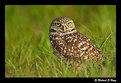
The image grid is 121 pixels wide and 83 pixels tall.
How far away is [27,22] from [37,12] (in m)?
0.50

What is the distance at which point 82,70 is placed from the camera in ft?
30.5

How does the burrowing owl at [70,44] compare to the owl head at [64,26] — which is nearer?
the burrowing owl at [70,44]

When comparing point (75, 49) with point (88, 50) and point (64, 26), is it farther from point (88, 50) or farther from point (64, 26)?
point (64, 26)

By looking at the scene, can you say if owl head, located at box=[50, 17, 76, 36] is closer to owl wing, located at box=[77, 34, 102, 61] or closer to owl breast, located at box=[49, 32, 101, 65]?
owl breast, located at box=[49, 32, 101, 65]

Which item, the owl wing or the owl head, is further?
the owl head

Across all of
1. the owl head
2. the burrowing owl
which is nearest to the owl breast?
the burrowing owl

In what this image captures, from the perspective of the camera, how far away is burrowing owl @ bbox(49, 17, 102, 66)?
31.4 feet

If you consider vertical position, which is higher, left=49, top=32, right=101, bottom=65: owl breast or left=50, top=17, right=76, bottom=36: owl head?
left=50, top=17, right=76, bottom=36: owl head

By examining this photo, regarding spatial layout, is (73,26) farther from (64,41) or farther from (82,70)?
(82,70)

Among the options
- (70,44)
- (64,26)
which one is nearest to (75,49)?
(70,44)

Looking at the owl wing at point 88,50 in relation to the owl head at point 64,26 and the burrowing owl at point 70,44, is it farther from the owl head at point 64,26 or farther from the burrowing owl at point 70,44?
the owl head at point 64,26

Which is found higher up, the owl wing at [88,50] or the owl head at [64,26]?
the owl head at [64,26]

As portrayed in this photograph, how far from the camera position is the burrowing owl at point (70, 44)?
31.4 feet

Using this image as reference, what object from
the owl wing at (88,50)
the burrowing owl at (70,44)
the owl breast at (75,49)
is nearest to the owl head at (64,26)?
the burrowing owl at (70,44)
